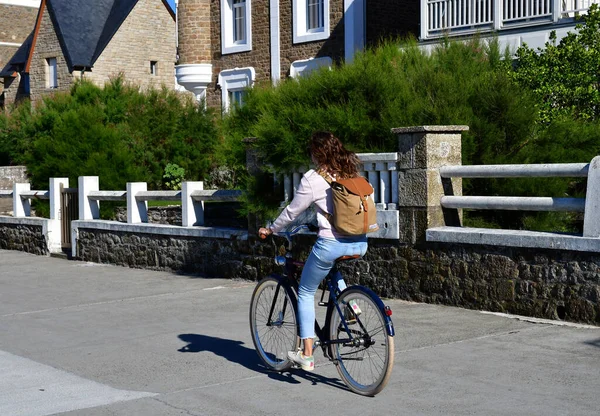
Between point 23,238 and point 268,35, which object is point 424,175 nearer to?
point 23,238

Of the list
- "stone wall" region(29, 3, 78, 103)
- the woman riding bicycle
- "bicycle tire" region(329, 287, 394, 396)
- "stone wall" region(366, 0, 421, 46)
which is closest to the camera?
"bicycle tire" region(329, 287, 394, 396)

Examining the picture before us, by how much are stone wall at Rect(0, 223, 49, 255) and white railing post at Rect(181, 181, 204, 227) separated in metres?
5.24

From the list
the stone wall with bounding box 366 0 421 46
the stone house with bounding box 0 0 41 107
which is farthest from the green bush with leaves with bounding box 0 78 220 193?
the stone house with bounding box 0 0 41 107

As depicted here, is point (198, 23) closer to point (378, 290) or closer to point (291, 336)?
point (378, 290)

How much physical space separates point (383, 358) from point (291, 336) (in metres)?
1.03

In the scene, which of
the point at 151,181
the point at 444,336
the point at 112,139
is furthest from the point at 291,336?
the point at 151,181

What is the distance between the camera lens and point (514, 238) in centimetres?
944

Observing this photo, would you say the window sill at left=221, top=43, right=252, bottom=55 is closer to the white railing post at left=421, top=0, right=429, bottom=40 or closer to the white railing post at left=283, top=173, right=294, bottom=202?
the white railing post at left=421, top=0, right=429, bottom=40

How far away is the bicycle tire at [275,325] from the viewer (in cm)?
731

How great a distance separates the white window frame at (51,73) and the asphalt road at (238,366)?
4132cm

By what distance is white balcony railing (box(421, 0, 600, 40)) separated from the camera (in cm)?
1991

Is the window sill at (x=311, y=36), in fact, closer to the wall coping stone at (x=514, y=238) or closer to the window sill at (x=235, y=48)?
the window sill at (x=235, y=48)

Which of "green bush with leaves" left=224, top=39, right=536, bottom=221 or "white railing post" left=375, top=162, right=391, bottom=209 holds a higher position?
"green bush with leaves" left=224, top=39, right=536, bottom=221

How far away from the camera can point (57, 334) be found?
9820 millimetres
